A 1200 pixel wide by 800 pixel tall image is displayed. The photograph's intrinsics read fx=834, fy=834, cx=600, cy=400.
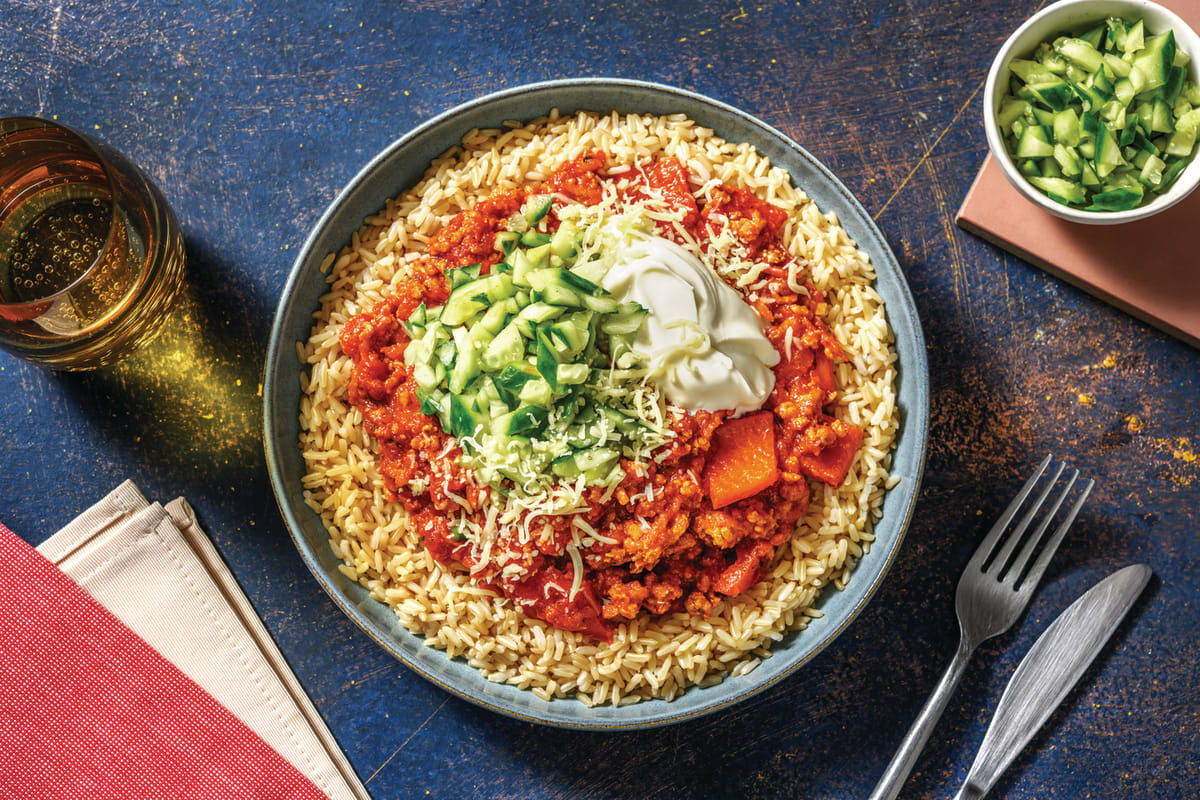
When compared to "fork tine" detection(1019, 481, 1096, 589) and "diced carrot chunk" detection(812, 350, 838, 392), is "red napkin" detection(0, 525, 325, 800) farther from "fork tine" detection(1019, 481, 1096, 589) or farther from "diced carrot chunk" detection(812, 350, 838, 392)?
"fork tine" detection(1019, 481, 1096, 589)

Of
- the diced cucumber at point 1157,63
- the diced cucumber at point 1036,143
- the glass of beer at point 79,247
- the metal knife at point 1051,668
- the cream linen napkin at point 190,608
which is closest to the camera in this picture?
the glass of beer at point 79,247

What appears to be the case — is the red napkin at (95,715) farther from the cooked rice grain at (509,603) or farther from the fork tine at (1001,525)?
the fork tine at (1001,525)

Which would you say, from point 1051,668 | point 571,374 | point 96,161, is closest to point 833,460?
point 571,374

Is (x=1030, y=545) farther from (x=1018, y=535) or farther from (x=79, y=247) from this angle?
(x=79, y=247)

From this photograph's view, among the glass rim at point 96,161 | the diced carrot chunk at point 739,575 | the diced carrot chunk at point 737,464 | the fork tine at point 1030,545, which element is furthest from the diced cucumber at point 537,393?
the fork tine at point 1030,545

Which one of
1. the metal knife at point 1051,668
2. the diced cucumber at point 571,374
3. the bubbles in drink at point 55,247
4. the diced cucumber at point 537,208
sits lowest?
the metal knife at point 1051,668

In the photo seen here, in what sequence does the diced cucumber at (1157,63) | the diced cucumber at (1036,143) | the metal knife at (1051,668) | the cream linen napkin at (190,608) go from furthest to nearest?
the metal knife at (1051,668), the cream linen napkin at (190,608), the diced cucumber at (1036,143), the diced cucumber at (1157,63)

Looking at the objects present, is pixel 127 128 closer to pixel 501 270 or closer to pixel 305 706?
pixel 501 270
